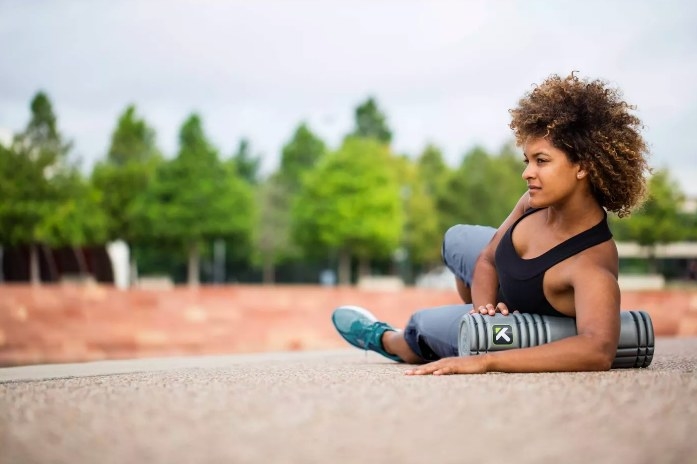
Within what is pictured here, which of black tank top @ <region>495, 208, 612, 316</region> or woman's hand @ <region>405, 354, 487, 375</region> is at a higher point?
black tank top @ <region>495, 208, 612, 316</region>

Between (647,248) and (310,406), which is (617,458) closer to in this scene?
(310,406)

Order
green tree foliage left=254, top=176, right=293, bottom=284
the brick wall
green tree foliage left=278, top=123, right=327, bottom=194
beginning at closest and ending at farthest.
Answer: the brick wall < green tree foliage left=254, top=176, right=293, bottom=284 < green tree foliage left=278, top=123, right=327, bottom=194

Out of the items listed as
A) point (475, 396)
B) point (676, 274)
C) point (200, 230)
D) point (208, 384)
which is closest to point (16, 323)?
point (208, 384)

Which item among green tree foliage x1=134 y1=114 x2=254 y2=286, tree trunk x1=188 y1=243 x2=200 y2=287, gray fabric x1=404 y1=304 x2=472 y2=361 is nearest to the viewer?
gray fabric x1=404 y1=304 x2=472 y2=361

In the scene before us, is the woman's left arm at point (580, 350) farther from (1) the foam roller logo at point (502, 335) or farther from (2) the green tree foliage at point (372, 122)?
(2) the green tree foliage at point (372, 122)

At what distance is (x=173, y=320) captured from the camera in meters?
13.0

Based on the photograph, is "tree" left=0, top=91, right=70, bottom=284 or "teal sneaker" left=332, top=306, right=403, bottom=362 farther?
"tree" left=0, top=91, right=70, bottom=284

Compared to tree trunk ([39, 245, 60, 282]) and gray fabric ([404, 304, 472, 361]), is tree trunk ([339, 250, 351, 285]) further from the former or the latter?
gray fabric ([404, 304, 472, 361])

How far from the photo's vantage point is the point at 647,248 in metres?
50.0

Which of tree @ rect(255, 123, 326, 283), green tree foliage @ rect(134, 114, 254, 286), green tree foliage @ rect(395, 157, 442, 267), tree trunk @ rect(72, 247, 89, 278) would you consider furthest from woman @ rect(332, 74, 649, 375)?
green tree foliage @ rect(395, 157, 442, 267)

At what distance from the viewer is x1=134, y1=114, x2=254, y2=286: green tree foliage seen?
151ft

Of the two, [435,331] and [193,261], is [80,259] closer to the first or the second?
[193,261]

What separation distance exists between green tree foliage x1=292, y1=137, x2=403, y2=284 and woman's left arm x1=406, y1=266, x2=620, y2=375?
1696 inches

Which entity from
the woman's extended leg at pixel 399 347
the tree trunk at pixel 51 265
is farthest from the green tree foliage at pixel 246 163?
the woman's extended leg at pixel 399 347
